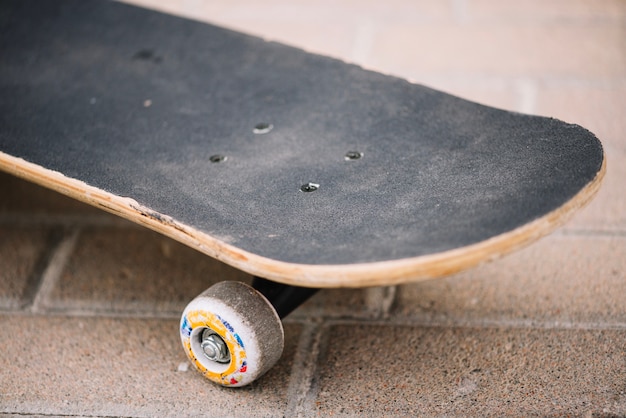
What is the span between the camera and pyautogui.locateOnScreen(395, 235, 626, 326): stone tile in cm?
177

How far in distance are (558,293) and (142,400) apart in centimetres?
96

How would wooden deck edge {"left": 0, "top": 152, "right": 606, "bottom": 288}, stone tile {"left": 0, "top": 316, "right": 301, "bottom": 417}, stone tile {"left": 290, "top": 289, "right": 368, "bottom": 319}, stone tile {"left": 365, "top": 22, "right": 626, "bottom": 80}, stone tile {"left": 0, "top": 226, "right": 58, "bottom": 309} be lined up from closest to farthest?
wooden deck edge {"left": 0, "top": 152, "right": 606, "bottom": 288} < stone tile {"left": 0, "top": 316, "right": 301, "bottom": 417} < stone tile {"left": 290, "top": 289, "right": 368, "bottom": 319} < stone tile {"left": 0, "top": 226, "right": 58, "bottom": 309} < stone tile {"left": 365, "top": 22, "right": 626, "bottom": 80}

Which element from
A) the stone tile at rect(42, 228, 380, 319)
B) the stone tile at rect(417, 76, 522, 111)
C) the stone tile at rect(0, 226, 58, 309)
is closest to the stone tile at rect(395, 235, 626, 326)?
the stone tile at rect(42, 228, 380, 319)

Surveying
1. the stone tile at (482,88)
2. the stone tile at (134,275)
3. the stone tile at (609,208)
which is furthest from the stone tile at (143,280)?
the stone tile at (482,88)

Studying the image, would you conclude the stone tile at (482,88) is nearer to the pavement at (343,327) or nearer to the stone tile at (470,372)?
the pavement at (343,327)

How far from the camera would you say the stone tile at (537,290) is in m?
1.77

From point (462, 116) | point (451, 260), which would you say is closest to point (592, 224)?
point (462, 116)

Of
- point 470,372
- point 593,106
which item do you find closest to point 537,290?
point 470,372

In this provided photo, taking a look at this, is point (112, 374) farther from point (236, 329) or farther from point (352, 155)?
point (352, 155)

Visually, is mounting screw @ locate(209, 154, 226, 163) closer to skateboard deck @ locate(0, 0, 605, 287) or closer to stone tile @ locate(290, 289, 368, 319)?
skateboard deck @ locate(0, 0, 605, 287)

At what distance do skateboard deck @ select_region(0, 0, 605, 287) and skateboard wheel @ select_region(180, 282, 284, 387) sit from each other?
0.10 meters

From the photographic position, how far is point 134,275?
1.99 meters

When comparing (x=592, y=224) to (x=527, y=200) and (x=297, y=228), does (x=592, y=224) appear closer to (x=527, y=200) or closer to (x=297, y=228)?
(x=527, y=200)

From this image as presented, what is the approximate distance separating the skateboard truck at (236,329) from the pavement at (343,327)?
0.08 metres
